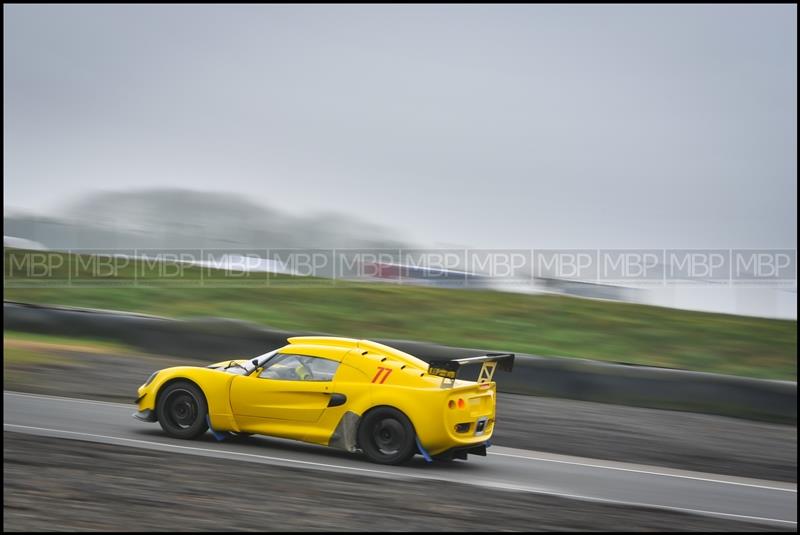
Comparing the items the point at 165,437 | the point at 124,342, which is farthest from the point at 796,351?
the point at 165,437

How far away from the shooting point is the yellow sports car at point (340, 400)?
9000 mm

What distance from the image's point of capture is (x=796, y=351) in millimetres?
20672

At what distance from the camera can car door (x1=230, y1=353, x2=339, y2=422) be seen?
931cm

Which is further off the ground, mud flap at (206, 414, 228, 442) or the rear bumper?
the rear bumper

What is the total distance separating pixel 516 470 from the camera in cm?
1003

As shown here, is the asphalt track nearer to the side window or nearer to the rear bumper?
the rear bumper

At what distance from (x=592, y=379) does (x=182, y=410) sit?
24.6 feet

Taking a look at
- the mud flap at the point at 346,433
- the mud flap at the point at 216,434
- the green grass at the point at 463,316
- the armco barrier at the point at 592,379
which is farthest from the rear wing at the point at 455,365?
the green grass at the point at 463,316

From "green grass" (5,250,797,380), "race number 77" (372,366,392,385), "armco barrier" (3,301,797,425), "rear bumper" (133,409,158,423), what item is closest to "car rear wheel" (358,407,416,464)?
"race number 77" (372,366,392,385)

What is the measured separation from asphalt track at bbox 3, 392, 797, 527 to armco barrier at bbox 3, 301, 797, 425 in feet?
10.8

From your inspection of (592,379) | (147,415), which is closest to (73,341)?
(147,415)

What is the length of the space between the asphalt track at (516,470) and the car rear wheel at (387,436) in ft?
0.39

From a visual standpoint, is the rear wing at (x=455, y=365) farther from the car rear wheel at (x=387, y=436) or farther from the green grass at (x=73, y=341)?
the green grass at (x=73, y=341)

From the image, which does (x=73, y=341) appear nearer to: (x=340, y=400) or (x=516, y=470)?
(x=340, y=400)
